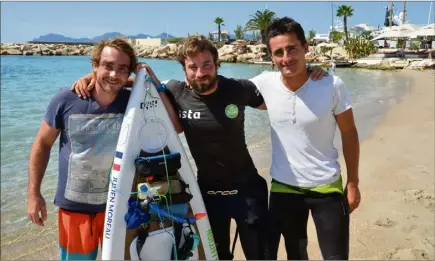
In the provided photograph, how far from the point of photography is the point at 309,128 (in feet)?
8.41

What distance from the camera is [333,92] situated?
2535 millimetres

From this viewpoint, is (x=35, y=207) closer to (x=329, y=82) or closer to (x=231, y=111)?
(x=231, y=111)

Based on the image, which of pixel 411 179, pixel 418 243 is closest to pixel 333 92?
pixel 418 243

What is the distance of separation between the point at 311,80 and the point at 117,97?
4.29 ft

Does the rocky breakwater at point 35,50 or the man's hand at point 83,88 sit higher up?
the rocky breakwater at point 35,50

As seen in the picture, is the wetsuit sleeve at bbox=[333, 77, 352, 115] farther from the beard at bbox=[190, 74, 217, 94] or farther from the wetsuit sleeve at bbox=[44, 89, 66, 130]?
the wetsuit sleeve at bbox=[44, 89, 66, 130]

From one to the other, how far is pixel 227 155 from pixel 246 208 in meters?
0.39

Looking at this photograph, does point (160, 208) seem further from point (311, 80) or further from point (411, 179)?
point (411, 179)

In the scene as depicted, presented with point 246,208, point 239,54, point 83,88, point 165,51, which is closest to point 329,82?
point 246,208

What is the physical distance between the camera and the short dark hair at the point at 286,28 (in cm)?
255

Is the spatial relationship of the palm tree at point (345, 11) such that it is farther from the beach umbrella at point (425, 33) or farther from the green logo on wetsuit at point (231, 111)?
the green logo on wetsuit at point (231, 111)

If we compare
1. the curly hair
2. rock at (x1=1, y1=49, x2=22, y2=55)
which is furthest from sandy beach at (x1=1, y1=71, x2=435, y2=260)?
rock at (x1=1, y1=49, x2=22, y2=55)

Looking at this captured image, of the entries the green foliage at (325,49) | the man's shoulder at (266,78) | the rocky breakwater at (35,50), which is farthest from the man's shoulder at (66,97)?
the rocky breakwater at (35,50)

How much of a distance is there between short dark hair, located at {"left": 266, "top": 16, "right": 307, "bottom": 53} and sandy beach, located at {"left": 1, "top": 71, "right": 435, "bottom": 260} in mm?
2213
